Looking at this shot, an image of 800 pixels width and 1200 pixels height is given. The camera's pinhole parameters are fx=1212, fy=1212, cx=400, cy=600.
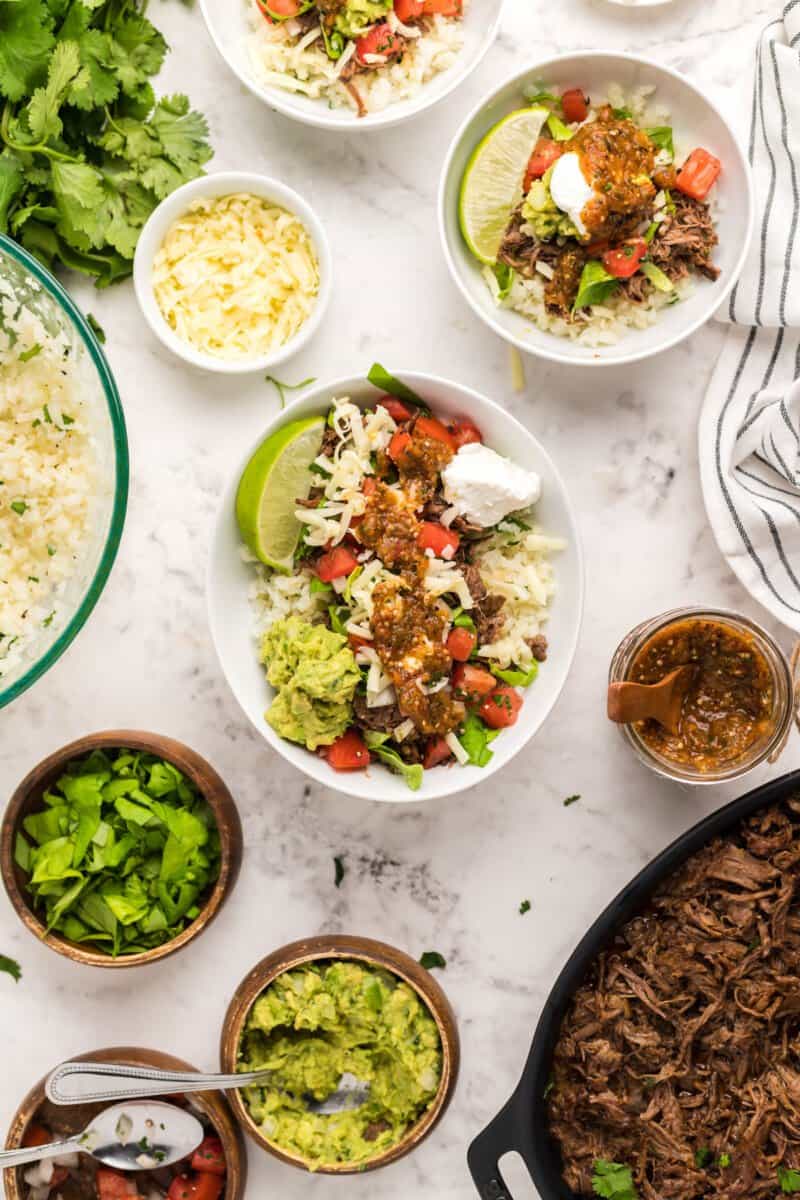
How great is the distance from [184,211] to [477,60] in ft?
2.64

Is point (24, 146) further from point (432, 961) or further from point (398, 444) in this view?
point (432, 961)

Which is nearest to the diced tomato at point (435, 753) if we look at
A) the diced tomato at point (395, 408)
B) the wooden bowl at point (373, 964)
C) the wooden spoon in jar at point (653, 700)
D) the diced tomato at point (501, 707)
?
the diced tomato at point (501, 707)

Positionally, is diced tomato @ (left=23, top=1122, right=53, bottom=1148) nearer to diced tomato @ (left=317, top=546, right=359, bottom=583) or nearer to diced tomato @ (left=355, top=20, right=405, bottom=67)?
diced tomato @ (left=317, top=546, right=359, bottom=583)

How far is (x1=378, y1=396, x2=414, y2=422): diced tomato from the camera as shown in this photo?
9.37 ft

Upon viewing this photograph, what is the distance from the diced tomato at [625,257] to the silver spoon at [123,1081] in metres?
2.10

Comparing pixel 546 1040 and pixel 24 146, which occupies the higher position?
pixel 24 146

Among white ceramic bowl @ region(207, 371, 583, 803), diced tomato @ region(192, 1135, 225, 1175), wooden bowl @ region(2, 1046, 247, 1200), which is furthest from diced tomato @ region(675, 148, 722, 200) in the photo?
diced tomato @ region(192, 1135, 225, 1175)

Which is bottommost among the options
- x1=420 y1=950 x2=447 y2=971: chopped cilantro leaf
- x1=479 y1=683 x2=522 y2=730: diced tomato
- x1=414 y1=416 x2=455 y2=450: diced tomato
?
x1=420 y1=950 x2=447 y2=971: chopped cilantro leaf

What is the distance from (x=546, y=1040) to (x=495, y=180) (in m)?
2.02

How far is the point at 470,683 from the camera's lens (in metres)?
2.81

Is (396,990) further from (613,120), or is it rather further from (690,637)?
(613,120)

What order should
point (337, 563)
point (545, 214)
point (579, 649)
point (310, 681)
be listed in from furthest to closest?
point (579, 649) < point (545, 214) < point (337, 563) < point (310, 681)

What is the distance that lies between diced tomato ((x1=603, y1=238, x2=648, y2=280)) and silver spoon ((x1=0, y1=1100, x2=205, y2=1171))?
7.52 ft

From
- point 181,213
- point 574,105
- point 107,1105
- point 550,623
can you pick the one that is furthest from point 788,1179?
point 181,213
